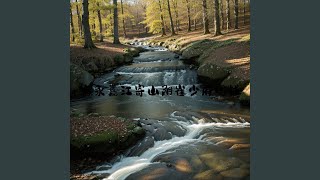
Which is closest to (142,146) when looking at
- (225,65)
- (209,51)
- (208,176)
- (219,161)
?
(219,161)

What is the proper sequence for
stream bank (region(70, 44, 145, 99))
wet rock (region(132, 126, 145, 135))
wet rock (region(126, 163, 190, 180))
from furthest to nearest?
stream bank (region(70, 44, 145, 99))
wet rock (region(132, 126, 145, 135))
wet rock (region(126, 163, 190, 180))

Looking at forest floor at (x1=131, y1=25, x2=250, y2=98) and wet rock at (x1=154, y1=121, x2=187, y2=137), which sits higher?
forest floor at (x1=131, y1=25, x2=250, y2=98)

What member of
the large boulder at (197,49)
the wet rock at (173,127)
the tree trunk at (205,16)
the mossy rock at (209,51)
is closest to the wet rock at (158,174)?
the wet rock at (173,127)

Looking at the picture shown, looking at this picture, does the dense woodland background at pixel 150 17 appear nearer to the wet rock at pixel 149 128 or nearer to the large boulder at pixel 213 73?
the large boulder at pixel 213 73

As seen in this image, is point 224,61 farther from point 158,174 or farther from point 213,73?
point 158,174

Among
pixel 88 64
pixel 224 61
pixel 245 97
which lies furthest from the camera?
pixel 88 64

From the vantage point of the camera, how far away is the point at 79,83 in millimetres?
16641

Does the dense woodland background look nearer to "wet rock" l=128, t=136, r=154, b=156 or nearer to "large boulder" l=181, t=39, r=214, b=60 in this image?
"large boulder" l=181, t=39, r=214, b=60

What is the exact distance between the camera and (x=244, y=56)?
59.7 ft

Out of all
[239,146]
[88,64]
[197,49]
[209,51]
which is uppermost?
[197,49]

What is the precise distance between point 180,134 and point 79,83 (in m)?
8.54

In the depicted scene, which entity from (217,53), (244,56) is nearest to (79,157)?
(244,56)

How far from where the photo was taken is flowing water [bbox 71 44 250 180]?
24.7ft

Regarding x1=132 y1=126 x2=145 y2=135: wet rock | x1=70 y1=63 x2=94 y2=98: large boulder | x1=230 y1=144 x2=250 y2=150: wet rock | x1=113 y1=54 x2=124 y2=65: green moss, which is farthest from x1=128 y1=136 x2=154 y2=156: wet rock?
x1=113 y1=54 x2=124 y2=65: green moss
